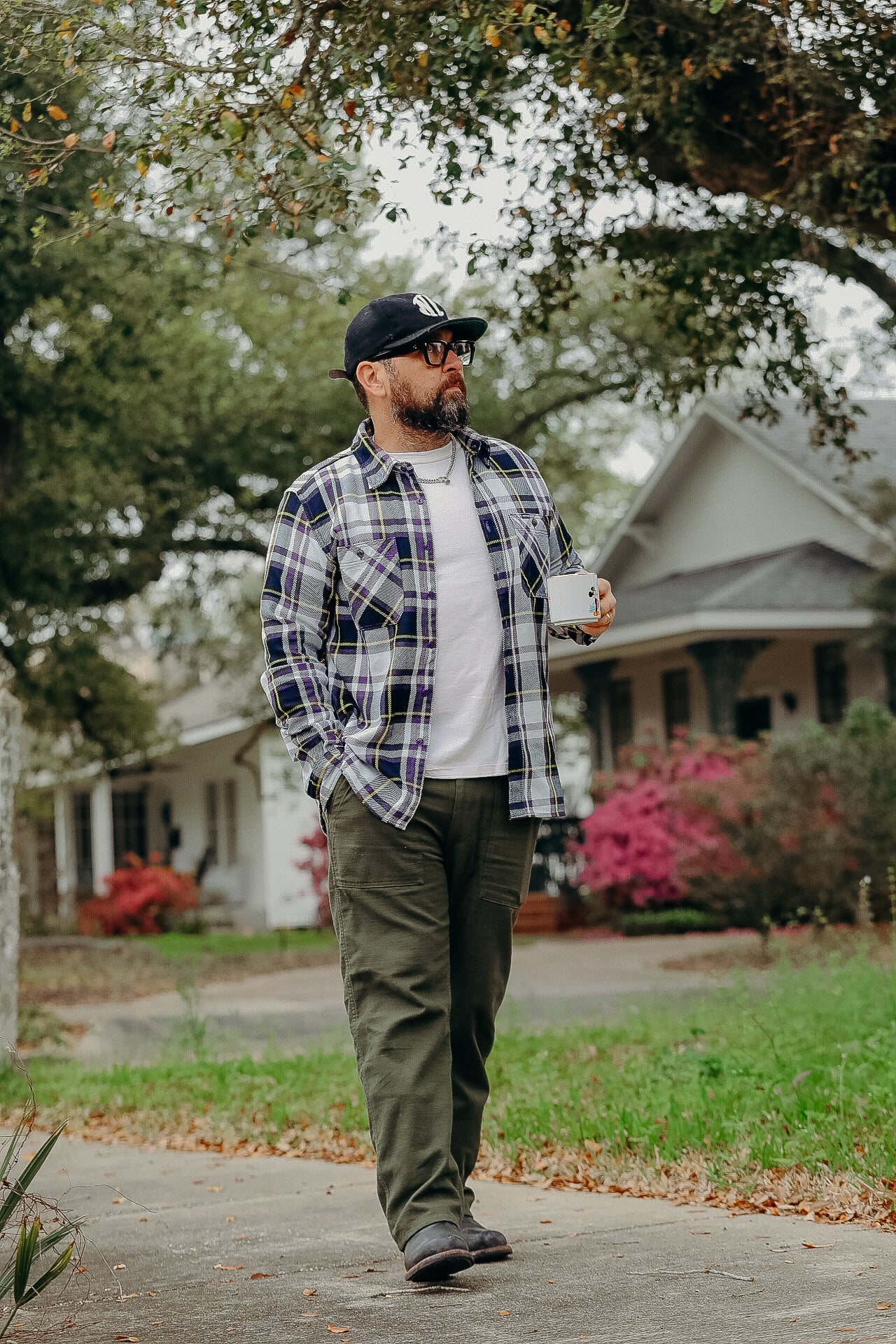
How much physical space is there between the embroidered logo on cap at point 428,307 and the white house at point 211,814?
62.6 feet

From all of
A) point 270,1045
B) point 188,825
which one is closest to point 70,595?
point 270,1045

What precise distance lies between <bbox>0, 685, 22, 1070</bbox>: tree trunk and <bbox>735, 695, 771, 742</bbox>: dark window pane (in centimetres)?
1436

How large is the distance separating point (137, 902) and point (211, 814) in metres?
9.75

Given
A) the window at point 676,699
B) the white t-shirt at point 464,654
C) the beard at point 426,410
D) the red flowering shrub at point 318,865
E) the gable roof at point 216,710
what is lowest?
Result: the red flowering shrub at point 318,865

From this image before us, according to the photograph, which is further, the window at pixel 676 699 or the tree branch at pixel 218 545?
the window at pixel 676 699

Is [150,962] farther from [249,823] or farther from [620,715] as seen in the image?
[249,823]

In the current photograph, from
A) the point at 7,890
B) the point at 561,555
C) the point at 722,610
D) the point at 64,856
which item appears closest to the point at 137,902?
the point at 722,610

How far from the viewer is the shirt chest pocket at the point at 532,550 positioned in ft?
13.1

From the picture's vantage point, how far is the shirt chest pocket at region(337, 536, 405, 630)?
386 cm

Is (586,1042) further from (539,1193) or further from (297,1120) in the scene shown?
(539,1193)

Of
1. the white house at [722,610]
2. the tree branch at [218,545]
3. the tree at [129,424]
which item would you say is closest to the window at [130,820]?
the white house at [722,610]

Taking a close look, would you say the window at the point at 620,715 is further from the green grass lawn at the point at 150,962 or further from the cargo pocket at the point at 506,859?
the cargo pocket at the point at 506,859

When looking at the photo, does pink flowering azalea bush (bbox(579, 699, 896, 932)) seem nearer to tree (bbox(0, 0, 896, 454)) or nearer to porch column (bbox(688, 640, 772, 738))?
porch column (bbox(688, 640, 772, 738))

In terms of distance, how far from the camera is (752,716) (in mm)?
21609
